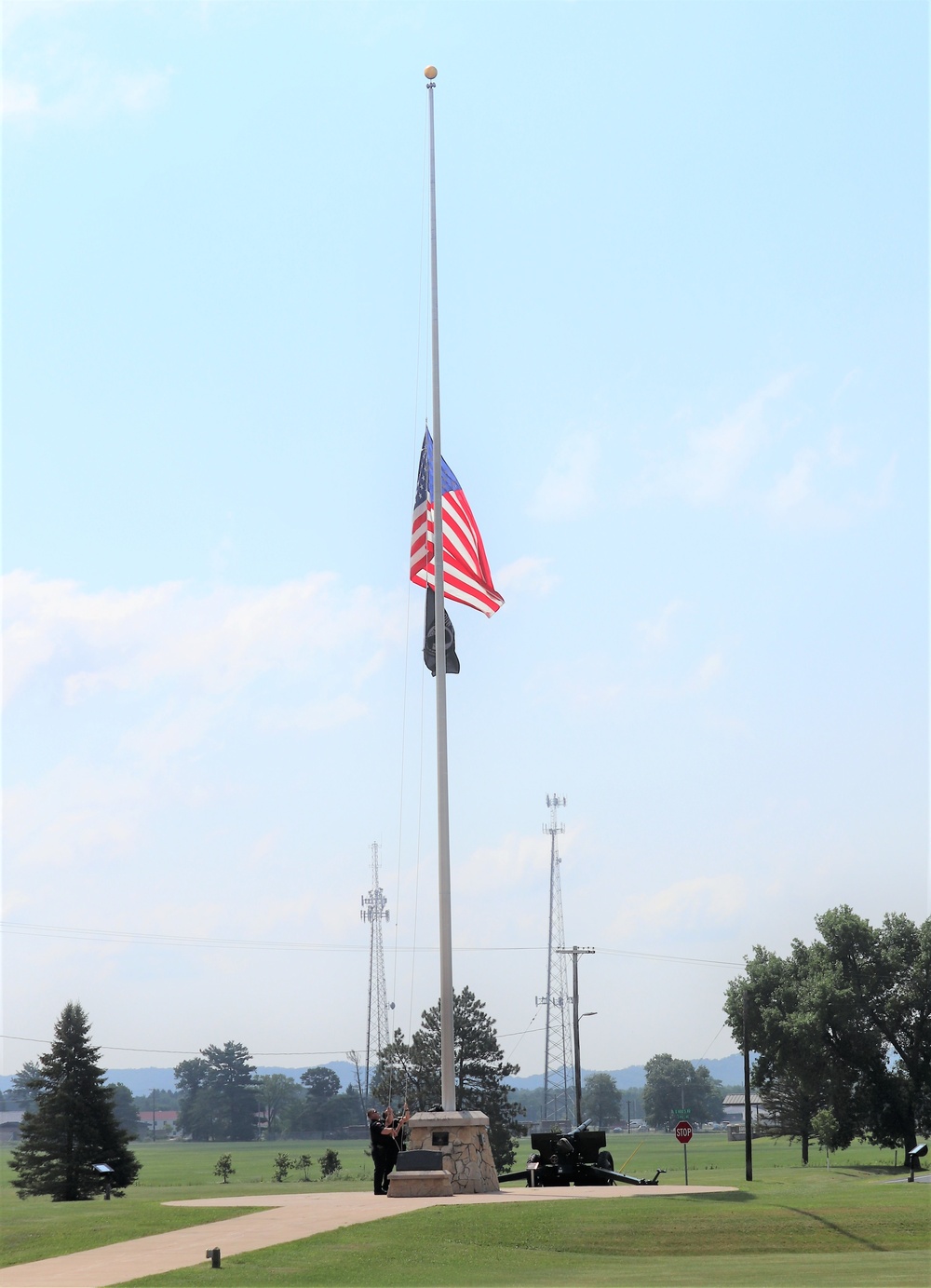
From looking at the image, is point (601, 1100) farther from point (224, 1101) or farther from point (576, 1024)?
point (576, 1024)

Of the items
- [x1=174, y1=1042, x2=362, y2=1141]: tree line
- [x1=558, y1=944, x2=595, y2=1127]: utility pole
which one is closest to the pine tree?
[x1=558, y1=944, x2=595, y2=1127]: utility pole

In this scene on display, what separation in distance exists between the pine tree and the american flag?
2743 cm

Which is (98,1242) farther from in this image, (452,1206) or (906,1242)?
(906,1242)

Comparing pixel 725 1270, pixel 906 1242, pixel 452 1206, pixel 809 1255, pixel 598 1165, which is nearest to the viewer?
pixel 725 1270

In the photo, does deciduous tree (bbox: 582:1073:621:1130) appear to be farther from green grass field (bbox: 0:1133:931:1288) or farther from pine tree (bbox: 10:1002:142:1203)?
green grass field (bbox: 0:1133:931:1288)

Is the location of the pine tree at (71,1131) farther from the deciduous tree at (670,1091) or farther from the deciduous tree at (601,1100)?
the deciduous tree at (601,1100)

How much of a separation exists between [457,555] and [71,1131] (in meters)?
29.7

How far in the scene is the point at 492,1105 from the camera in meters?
62.2

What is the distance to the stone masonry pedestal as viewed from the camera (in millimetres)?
22234

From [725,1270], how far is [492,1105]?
49.3m

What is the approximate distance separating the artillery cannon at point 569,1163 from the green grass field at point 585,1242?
146 inches

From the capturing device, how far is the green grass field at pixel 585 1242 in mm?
14609

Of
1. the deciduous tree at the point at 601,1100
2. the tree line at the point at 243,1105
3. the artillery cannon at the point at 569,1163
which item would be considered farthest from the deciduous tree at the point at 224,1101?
the artillery cannon at the point at 569,1163

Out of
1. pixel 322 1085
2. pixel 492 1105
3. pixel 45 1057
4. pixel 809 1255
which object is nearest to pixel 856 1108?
pixel 492 1105
